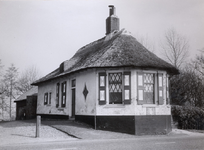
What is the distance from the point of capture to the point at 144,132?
14.3 metres

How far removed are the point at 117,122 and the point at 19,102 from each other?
23846 millimetres

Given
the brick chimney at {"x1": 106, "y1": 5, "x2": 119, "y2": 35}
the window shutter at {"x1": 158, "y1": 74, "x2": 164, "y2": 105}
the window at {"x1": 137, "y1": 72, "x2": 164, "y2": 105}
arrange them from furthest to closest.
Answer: the brick chimney at {"x1": 106, "y1": 5, "x2": 119, "y2": 35} < the window shutter at {"x1": 158, "y1": 74, "x2": 164, "y2": 105} < the window at {"x1": 137, "y1": 72, "x2": 164, "y2": 105}

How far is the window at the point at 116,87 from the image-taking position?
1484 centimetres

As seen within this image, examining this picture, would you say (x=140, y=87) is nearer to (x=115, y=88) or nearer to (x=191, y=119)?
(x=115, y=88)

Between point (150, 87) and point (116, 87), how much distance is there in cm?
210


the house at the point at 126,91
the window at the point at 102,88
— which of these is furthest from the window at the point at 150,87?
the window at the point at 102,88

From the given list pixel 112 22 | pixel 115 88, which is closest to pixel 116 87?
pixel 115 88

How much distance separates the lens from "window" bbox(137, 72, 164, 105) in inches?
589

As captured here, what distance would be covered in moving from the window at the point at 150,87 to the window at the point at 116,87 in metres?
0.73

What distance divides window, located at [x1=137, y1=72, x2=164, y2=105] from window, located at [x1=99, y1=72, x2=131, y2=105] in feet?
2.41

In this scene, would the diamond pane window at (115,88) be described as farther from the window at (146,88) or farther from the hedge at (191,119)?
the hedge at (191,119)

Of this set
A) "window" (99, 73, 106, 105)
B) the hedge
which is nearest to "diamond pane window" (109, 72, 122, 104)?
"window" (99, 73, 106, 105)

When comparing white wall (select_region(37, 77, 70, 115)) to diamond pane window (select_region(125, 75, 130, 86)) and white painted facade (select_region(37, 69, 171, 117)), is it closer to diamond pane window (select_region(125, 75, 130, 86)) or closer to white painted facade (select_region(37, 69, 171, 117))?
white painted facade (select_region(37, 69, 171, 117))

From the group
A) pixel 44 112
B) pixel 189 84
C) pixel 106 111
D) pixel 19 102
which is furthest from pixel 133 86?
pixel 19 102
